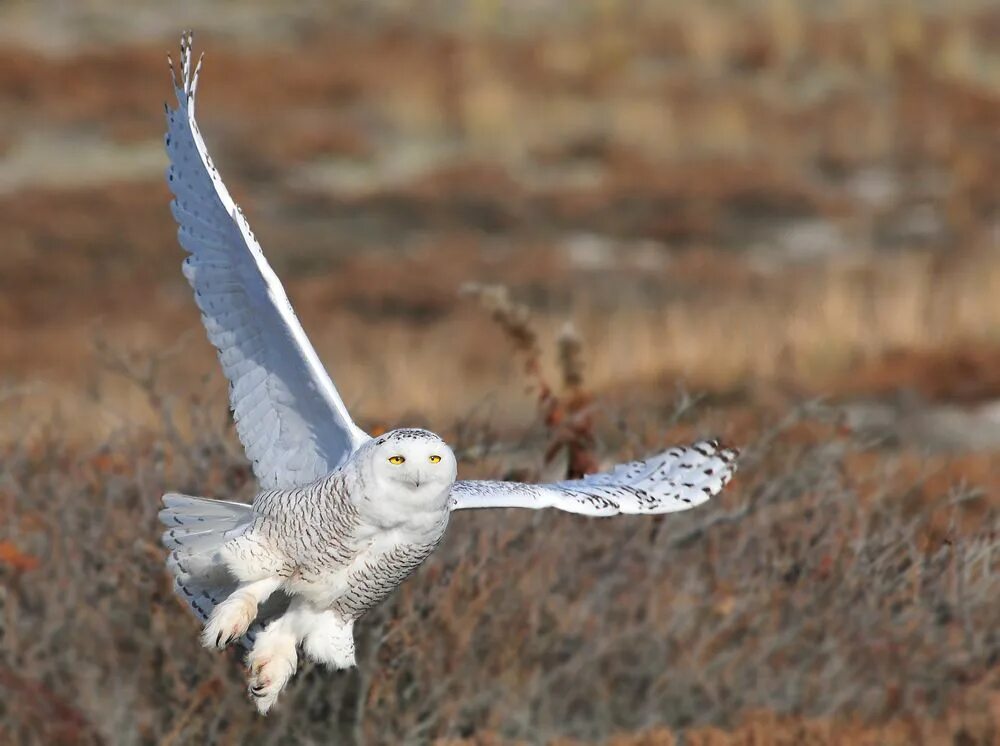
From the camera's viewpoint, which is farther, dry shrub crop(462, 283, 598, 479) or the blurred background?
dry shrub crop(462, 283, 598, 479)

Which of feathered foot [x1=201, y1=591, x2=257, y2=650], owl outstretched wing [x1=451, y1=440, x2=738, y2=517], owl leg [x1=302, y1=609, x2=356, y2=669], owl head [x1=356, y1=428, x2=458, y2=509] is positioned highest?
owl head [x1=356, y1=428, x2=458, y2=509]

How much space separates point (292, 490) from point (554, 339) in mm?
7828

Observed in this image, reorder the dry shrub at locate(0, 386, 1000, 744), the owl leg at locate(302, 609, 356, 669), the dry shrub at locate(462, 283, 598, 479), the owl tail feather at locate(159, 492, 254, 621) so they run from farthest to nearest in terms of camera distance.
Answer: the dry shrub at locate(462, 283, 598, 479) → the dry shrub at locate(0, 386, 1000, 744) → the owl tail feather at locate(159, 492, 254, 621) → the owl leg at locate(302, 609, 356, 669)

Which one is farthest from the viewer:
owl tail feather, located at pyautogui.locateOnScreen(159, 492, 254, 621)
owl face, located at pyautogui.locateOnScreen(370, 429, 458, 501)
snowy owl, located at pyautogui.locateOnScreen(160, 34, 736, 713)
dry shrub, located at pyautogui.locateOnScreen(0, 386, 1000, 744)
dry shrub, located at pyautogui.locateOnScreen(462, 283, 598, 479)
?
dry shrub, located at pyautogui.locateOnScreen(462, 283, 598, 479)

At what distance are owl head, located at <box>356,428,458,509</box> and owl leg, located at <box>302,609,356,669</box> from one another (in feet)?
1.47

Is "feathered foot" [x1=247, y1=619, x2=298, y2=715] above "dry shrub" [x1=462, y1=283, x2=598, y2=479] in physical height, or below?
below

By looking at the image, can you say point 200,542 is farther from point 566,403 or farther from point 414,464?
point 566,403

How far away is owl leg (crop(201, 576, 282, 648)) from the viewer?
438cm

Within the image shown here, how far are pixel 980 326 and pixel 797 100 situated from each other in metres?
10.1

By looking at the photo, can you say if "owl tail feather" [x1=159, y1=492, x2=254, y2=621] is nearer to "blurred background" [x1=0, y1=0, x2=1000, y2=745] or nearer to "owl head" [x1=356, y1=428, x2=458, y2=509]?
"owl head" [x1=356, y1=428, x2=458, y2=509]

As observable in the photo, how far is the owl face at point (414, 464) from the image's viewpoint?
4.33 m

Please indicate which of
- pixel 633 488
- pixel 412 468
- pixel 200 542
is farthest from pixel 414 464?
pixel 633 488

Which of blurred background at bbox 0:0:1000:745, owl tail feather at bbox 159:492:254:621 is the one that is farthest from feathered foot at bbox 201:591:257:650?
blurred background at bbox 0:0:1000:745

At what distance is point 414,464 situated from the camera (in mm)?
4324
